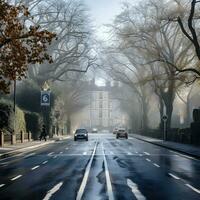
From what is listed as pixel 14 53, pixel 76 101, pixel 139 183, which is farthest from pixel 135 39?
pixel 76 101

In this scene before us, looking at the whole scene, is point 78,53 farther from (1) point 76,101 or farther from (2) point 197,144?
(1) point 76,101

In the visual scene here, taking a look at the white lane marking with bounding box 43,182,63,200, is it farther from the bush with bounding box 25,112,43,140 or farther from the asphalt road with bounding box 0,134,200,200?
the bush with bounding box 25,112,43,140

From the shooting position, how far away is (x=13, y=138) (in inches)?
2002

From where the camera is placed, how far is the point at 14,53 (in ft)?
84.8

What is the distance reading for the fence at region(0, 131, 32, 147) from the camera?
151 feet

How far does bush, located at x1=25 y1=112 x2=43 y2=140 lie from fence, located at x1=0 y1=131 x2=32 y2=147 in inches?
103

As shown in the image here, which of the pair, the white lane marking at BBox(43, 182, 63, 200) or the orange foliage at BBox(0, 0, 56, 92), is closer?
the white lane marking at BBox(43, 182, 63, 200)

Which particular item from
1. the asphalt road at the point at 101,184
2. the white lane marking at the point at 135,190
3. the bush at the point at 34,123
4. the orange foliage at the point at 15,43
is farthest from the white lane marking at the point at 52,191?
the bush at the point at 34,123

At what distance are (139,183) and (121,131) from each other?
6325cm

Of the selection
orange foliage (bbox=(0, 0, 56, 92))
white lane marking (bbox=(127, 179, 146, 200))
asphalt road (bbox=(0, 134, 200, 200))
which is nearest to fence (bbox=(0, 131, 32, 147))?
orange foliage (bbox=(0, 0, 56, 92))

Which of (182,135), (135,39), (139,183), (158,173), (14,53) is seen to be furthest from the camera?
(135,39)

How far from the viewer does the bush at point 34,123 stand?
6369cm

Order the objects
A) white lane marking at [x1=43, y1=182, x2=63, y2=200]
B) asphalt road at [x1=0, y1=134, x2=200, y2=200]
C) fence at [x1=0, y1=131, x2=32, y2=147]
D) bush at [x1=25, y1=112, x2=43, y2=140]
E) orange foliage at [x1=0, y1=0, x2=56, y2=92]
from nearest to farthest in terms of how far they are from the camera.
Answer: white lane marking at [x1=43, y1=182, x2=63, y2=200]
asphalt road at [x1=0, y1=134, x2=200, y2=200]
orange foliage at [x1=0, y1=0, x2=56, y2=92]
fence at [x1=0, y1=131, x2=32, y2=147]
bush at [x1=25, y1=112, x2=43, y2=140]

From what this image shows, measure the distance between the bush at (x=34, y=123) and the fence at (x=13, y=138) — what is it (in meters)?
2.61
